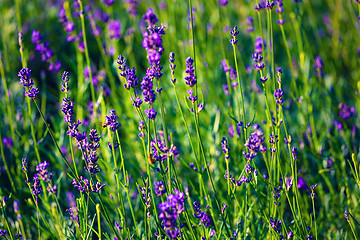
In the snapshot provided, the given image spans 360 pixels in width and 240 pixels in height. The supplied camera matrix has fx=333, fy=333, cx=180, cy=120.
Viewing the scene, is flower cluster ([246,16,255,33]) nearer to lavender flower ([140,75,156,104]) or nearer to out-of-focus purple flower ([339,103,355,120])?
out-of-focus purple flower ([339,103,355,120])

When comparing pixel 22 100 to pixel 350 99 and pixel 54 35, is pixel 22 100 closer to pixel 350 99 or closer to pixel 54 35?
pixel 54 35

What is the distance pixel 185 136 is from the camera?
8.75 feet

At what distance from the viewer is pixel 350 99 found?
3.04 metres

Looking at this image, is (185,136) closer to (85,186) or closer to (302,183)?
(302,183)

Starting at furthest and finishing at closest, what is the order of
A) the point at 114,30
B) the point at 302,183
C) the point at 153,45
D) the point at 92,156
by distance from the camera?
the point at 114,30, the point at 302,183, the point at 92,156, the point at 153,45

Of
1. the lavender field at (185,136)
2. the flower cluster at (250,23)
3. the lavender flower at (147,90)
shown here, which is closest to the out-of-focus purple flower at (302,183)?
the lavender field at (185,136)

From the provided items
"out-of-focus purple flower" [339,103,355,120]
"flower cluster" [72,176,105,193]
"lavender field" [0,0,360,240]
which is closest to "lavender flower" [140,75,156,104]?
"lavender field" [0,0,360,240]

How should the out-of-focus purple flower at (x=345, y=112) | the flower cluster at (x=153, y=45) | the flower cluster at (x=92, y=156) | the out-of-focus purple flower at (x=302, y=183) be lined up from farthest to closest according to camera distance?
the out-of-focus purple flower at (x=345, y=112)
the out-of-focus purple flower at (x=302, y=183)
the flower cluster at (x=92, y=156)
the flower cluster at (x=153, y=45)

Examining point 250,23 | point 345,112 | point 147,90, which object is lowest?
point 147,90

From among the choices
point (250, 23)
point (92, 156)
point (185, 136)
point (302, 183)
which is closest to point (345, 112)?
point (302, 183)

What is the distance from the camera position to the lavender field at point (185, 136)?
151 centimetres

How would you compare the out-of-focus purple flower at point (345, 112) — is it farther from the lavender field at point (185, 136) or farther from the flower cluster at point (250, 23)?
the flower cluster at point (250, 23)

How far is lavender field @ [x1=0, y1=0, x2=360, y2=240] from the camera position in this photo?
1513mm

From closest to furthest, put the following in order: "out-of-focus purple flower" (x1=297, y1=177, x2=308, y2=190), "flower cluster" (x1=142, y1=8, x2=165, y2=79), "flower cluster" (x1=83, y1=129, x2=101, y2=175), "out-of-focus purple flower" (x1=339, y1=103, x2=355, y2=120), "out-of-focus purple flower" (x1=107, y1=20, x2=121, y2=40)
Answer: "flower cluster" (x1=142, y1=8, x2=165, y2=79)
"flower cluster" (x1=83, y1=129, x2=101, y2=175)
"out-of-focus purple flower" (x1=297, y1=177, x2=308, y2=190)
"out-of-focus purple flower" (x1=339, y1=103, x2=355, y2=120)
"out-of-focus purple flower" (x1=107, y1=20, x2=121, y2=40)
